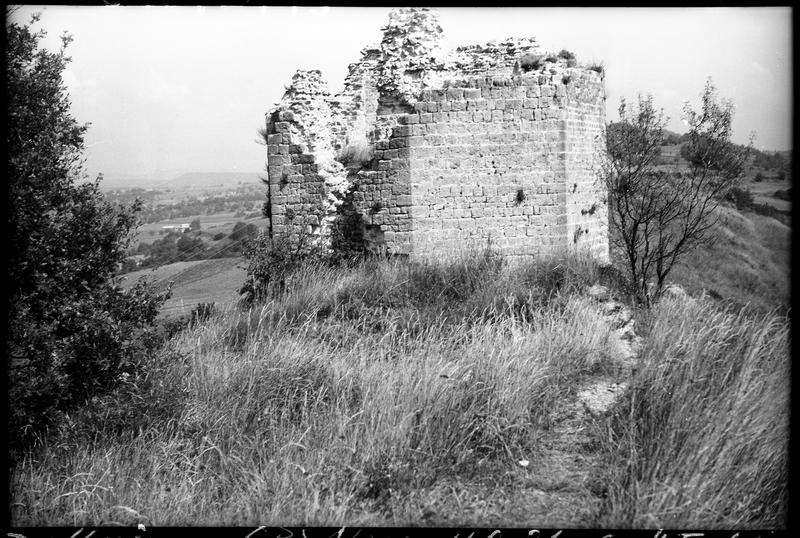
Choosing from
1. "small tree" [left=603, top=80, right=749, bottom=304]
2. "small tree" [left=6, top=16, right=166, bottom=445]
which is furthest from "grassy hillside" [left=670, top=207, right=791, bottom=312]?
"small tree" [left=6, top=16, right=166, bottom=445]

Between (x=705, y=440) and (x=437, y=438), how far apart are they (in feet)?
5.88

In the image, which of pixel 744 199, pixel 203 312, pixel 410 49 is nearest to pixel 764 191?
pixel 744 199

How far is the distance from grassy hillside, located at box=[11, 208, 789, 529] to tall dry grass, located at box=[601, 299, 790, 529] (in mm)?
14

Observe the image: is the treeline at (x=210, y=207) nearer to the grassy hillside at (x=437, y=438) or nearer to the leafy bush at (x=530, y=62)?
the leafy bush at (x=530, y=62)

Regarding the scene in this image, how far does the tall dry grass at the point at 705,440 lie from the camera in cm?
390

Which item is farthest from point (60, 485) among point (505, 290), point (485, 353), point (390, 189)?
point (390, 189)

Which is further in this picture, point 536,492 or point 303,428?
point 303,428

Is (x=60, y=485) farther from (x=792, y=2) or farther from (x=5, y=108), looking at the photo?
(x=792, y=2)

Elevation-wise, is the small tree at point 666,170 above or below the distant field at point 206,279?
above

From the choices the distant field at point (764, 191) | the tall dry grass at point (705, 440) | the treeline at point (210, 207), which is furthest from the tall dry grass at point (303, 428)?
the treeline at point (210, 207)

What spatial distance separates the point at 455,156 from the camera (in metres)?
9.87

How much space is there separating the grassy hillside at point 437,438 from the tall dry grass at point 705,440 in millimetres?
14

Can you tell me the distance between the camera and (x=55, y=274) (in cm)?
505

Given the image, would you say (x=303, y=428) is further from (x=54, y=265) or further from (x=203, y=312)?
(x=203, y=312)
